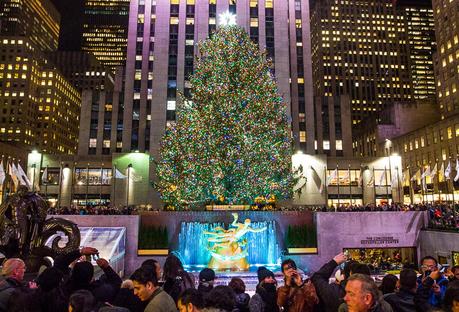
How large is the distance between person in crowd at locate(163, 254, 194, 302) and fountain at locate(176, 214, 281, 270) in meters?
19.4

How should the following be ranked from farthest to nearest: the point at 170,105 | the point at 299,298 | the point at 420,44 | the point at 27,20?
1. the point at 420,44
2. the point at 27,20
3. the point at 170,105
4. the point at 299,298

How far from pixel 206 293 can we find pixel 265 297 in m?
2.45

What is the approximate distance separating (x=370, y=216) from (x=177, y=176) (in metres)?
18.1

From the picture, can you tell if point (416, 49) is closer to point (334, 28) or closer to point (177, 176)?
point (334, 28)

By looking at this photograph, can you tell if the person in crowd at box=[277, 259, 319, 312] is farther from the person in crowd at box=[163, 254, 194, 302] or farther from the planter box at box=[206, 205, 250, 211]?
the planter box at box=[206, 205, 250, 211]

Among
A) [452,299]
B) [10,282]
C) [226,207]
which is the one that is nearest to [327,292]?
[452,299]

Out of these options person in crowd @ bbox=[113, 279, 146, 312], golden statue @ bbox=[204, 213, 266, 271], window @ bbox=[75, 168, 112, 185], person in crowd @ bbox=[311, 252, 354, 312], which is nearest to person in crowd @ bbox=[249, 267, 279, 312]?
person in crowd @ bbox=[311, 252, 354, 312]

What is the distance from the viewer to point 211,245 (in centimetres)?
2666

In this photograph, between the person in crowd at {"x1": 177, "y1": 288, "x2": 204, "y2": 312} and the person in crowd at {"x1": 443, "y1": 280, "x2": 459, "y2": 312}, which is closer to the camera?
the person in crowd at {"x1": 177, "y1": 288, "x2": 204, "y2": 312}

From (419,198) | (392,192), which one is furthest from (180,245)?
(419,198)

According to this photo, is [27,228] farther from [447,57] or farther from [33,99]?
[33,99]

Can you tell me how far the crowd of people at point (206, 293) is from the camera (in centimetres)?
447

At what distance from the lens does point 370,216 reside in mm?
30141

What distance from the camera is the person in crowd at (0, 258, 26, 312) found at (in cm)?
566
